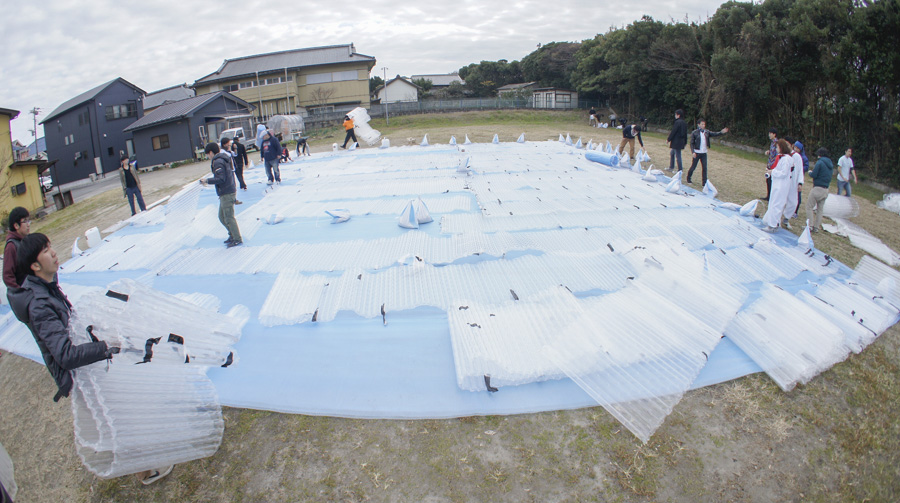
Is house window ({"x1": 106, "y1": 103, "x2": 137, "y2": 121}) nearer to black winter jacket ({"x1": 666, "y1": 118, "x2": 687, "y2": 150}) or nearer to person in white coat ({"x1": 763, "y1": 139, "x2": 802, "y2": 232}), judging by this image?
black winter jacket ({"x1": 666, "y1": 118, "x2": 687, "y2": 150})

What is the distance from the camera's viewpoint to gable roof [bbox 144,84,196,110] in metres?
31.0

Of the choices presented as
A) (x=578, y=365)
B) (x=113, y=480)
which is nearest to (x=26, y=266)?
(x=113, y=480)

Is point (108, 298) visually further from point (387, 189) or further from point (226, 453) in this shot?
point (387, 189)

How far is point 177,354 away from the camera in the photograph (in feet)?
8.49

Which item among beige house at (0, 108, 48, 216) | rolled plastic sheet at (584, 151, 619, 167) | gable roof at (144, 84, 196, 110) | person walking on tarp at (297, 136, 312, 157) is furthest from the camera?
gable roof at (144, 84, 196, 110)

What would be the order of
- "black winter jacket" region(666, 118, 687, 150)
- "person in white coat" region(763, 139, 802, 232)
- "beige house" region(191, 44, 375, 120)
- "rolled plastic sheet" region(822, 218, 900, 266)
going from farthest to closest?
"beige house" region(191, 44, 375, 120), "black winter jacket" region(666, 118, 687, 150), "person in white coat" region(763, 139, 802, 232), "rolled plastic sheet" region(822, 218, 900, 266)

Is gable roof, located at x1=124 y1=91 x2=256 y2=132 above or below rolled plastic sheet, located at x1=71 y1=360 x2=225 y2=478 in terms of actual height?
above

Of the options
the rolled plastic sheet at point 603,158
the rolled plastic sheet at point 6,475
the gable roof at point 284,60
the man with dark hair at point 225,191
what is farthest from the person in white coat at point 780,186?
the gable roof at point 284,60

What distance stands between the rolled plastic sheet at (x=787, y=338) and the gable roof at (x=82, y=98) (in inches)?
1199

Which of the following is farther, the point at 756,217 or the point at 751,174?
the point at 751,174

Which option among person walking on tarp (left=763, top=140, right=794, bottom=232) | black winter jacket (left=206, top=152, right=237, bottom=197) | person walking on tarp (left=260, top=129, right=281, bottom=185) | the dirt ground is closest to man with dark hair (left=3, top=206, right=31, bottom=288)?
the dirt ground

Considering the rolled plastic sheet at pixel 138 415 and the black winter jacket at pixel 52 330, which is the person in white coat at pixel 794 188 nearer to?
the rolled plastic sheet at pixel 138 415

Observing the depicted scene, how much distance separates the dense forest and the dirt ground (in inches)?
506

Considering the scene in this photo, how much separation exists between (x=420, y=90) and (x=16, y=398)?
132 ft
